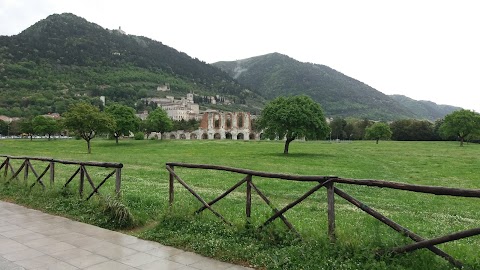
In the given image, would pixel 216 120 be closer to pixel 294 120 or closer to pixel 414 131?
pixel 414 131

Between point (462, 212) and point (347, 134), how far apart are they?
413 feet

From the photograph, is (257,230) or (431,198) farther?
(431,198)

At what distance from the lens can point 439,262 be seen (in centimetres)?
618

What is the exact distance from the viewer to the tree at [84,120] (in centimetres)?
5441

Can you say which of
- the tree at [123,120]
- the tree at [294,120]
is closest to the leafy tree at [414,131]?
the tree at [294,120]

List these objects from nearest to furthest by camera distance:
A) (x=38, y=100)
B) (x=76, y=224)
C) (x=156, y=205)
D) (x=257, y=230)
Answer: (x=257, y=230) → (x=76, y=224) → (x=156, y=205) → (x=38, y=100)

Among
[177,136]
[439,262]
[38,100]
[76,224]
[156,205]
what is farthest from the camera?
[38,100]

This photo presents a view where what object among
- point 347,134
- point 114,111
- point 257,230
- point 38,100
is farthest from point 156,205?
point 38,100

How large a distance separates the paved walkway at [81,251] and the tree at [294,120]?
43.6 meters

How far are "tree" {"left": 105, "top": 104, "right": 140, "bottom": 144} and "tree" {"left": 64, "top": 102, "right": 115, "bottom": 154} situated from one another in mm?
16362

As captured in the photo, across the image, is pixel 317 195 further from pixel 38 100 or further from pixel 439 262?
pixel 38 100

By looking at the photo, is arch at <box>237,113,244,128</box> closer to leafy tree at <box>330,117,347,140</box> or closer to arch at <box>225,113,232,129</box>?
arch at <box>225,113,232,129</box>

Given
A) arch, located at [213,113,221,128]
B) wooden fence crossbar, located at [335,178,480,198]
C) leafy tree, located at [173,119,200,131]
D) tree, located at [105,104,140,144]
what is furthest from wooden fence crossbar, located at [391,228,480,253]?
leafy tree, located at [173,119,200,131]

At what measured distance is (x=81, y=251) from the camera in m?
7.95
